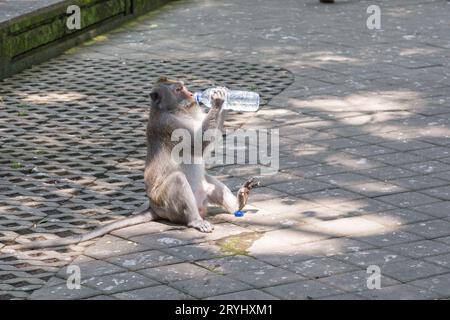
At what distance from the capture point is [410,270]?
720 cm

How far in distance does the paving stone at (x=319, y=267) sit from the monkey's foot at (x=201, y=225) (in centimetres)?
79

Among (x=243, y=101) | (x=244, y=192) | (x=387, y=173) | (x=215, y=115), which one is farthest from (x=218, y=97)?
(x=243, y=101)

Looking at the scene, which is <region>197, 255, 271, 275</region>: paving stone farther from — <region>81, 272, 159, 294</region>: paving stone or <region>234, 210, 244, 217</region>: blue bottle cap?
<region>234, 210, 244, 217</region>: blue bottle cap

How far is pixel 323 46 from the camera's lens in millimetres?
13719

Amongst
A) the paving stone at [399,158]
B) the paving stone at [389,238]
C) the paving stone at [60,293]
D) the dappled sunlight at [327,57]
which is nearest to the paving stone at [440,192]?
the paving stone at [399,158]

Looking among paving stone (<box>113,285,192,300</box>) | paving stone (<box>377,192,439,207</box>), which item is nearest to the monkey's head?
paving stone (<box>113,285,192,300</box>)

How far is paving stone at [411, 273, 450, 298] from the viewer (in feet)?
22.5

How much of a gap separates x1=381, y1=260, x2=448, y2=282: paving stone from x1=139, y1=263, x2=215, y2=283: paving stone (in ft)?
3.46

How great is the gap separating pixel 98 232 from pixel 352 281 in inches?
70.2

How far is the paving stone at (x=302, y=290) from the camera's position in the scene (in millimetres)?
6824

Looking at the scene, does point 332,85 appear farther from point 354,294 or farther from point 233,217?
point 354,294

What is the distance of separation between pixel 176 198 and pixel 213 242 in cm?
40

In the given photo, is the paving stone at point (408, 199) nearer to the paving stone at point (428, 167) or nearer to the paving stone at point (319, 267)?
the paving stone at point (428, 167)

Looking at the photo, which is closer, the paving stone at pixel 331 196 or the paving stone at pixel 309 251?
the paving stone at pixel 309 251
